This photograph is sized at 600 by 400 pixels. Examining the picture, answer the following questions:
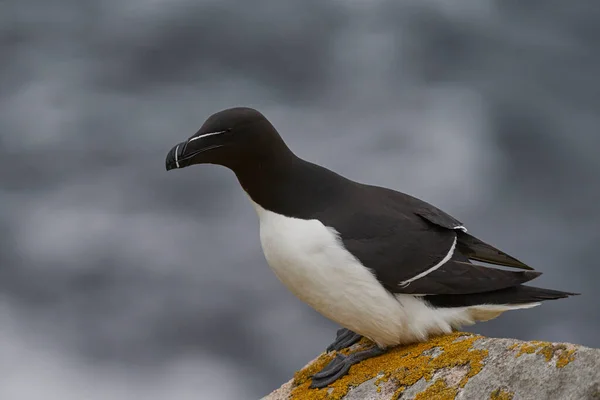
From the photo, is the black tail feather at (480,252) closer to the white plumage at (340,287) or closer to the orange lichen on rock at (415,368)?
the white plumage at (340,287)

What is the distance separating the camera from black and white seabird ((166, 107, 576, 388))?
613 centimetres

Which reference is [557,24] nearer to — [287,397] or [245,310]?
[245,310]

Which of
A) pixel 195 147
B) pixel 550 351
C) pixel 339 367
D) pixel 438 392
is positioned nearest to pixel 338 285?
pixel 339 367

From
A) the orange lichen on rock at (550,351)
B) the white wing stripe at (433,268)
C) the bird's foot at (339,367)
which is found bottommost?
the orange lichen on rock at (550,351)

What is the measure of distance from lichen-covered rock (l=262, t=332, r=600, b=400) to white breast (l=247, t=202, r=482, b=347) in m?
0.17

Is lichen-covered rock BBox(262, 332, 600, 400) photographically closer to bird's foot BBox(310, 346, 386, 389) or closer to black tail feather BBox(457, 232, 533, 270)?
bird's foot BBox(310, 346, 386, 389)

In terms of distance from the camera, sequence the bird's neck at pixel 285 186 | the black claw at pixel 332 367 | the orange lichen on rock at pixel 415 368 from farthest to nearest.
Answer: the black claw at pixel 332 367
the bird's neck at pixel 285 186
the orange lichen on rock at pixel 415 368

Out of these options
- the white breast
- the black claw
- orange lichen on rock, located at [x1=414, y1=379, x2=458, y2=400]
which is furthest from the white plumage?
orange lichen on rock, located at [x1=414, y1=379, x2=458, y2=400]

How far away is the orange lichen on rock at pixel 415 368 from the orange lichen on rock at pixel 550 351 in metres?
0.28

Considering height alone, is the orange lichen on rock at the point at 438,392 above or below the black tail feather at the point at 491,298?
below

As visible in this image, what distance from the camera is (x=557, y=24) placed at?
22.9 metres

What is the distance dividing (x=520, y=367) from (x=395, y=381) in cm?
96

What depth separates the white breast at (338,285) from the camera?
614cm

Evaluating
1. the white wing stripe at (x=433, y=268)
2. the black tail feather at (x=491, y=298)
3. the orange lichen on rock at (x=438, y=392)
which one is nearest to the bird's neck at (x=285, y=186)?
the white wing stripe at (x=433, y=268)
